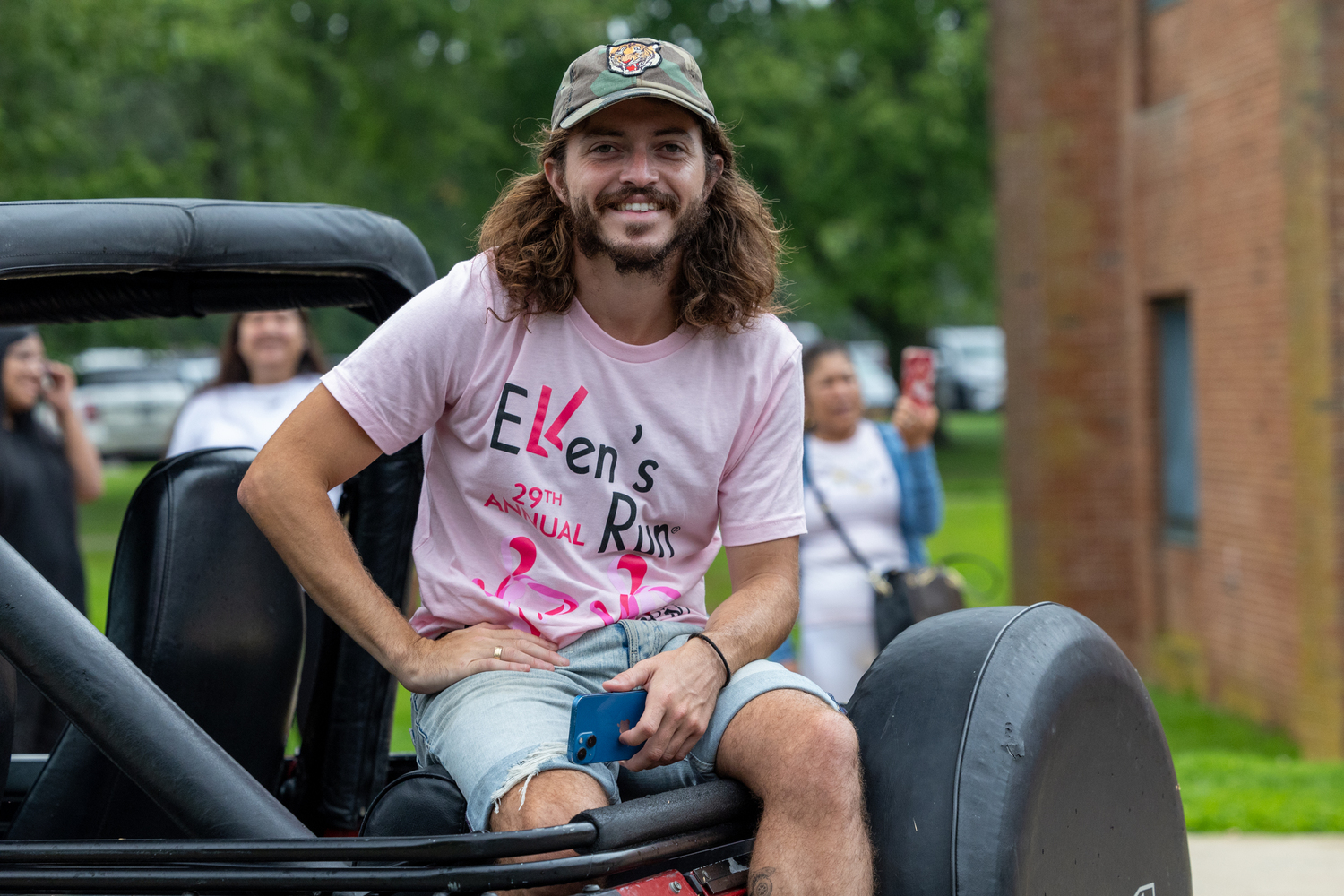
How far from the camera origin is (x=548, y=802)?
2.18 metres

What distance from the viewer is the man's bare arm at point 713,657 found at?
2.33 metres

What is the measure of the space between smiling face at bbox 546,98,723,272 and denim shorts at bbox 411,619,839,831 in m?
0.66

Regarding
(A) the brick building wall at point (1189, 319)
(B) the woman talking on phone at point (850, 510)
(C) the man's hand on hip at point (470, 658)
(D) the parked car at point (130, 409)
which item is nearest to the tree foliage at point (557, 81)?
(D) the parked car at point (130, 409)

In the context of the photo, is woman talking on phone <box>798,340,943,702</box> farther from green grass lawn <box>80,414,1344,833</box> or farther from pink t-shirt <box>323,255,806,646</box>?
pink t-shirt <box>323,255,806,646</box>

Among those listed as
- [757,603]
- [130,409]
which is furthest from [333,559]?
[130,409]

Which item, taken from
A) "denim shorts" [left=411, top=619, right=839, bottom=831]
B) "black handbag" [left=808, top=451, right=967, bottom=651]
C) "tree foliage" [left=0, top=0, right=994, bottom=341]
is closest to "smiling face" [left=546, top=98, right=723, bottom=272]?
"denim shorts" [left=411, top=619, right=839, bottom=831]

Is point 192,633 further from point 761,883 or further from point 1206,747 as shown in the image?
point 1206,747

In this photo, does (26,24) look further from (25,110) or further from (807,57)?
(807,57)

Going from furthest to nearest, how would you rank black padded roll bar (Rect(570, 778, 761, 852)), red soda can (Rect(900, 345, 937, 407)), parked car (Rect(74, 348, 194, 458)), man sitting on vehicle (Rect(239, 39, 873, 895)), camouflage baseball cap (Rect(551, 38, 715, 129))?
parked car (Rect(74, 348, 194, 458)) → red soda can (Rect(900, 345, 937, 407)) → camouflage baseball cap (Rect(551, 38, 715, 129)) → man sitting on vehicle (Rect(239, 39, 873, 895)) → black padded roll bar (Rect(570, 778, 761, 852))

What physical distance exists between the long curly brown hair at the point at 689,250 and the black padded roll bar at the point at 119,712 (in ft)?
2.85

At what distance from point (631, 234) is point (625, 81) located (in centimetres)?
26

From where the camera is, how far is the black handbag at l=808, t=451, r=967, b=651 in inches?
222

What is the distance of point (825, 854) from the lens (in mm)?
2186

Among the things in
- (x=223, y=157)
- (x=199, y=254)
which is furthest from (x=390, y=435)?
(x=223, y=157)
